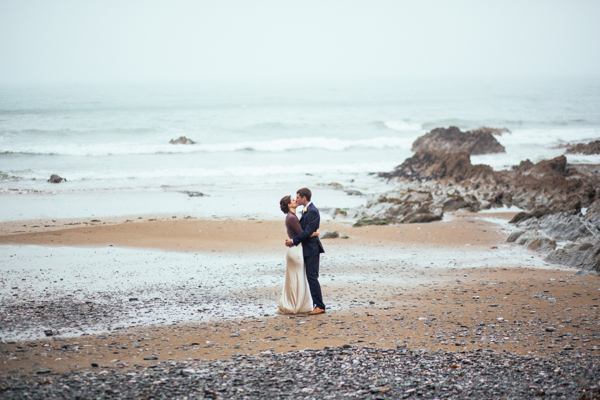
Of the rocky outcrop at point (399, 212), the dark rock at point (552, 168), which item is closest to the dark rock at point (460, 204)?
the rocky outcrop at point (399, 212)

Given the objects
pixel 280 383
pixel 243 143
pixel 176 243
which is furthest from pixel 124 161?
pixel 280 383

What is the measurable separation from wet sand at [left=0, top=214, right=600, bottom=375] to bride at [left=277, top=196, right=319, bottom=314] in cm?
19

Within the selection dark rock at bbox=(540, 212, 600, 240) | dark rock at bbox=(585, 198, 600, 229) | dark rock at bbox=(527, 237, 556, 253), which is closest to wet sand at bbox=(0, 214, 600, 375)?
dark rock at bbox=(527, 237, 556, 253)

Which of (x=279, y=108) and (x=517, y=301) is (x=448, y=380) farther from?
(x=279, y=108)

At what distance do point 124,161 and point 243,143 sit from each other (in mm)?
11126

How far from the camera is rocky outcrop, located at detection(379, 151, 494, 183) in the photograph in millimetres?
23031

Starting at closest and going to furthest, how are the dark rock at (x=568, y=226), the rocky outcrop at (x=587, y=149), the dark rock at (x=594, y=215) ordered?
the dark rock at (x=568, y=226), the dark rock at (x=594, y=215), the rocky outcrop at (x=587, y=149)

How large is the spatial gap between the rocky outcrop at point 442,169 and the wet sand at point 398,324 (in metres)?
10.8

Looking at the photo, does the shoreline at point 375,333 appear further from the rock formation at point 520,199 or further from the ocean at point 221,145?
the ocean at point 221,145

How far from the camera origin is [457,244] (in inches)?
551

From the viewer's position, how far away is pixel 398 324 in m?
7.55

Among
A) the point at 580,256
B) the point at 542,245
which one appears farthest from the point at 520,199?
the point at 580,256

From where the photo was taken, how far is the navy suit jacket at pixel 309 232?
795 cm

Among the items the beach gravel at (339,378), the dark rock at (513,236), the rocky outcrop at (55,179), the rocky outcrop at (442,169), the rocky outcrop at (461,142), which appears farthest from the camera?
the rocky outcrop at (461,142)
